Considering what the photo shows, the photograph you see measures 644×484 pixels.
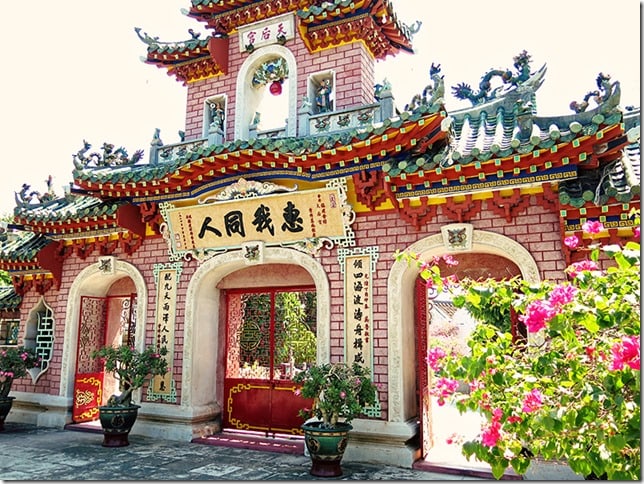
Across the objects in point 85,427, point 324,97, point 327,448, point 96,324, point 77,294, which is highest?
point 324,97

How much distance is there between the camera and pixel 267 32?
886 centimetres

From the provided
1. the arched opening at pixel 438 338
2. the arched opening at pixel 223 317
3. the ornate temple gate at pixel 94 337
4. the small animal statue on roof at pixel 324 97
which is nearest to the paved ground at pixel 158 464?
the arched opening at pixel 438 338

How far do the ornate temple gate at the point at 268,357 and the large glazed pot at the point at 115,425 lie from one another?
158cm

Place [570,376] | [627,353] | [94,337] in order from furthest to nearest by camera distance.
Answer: [94,337] → [570,376] → [627,353]

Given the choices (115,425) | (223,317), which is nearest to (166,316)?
(223,317)

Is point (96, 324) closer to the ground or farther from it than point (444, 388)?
farther from it

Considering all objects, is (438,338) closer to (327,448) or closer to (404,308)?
(404,308)

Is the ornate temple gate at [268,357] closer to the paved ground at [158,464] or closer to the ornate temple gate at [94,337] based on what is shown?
the paved ground at [158,464]

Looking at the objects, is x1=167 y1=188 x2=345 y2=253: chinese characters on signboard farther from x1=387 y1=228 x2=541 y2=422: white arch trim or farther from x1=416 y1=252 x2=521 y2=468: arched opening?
x1=416 y1=252 x2=521 y2=468: arched opening

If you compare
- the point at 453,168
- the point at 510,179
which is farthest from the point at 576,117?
the point at 453,168

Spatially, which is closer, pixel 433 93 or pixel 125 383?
pixel 433 93

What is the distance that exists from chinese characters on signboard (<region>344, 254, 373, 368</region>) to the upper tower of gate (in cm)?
209

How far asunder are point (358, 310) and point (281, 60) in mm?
4587

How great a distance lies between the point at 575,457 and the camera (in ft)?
8.64
